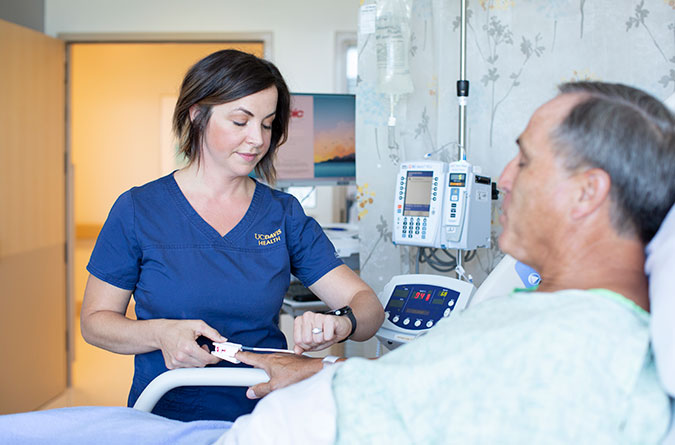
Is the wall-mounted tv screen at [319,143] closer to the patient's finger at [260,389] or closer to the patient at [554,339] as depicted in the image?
the patient's finger at [260,389]

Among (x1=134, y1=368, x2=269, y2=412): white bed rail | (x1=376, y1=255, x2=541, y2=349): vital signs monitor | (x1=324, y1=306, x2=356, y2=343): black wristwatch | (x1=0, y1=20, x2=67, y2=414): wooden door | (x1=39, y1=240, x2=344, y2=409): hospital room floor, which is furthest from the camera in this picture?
(x1=39, y1=240, x2=344, y2=409): hospital room floor

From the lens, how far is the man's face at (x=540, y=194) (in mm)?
926

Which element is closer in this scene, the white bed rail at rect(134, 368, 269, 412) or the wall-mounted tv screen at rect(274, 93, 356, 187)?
the white bed rail at rect(134, 368, 269, 412)

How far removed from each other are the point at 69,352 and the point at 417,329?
2.92 metres

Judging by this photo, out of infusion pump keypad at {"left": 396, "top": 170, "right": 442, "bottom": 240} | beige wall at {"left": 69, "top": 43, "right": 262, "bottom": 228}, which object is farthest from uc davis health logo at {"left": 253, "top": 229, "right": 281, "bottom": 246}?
beige wall at {"left": 69, "top": 43, "right": 262, "bottom": 228}

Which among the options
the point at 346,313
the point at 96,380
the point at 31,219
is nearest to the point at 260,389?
the point at 346,313

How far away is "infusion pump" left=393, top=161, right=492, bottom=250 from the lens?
1.95 meters

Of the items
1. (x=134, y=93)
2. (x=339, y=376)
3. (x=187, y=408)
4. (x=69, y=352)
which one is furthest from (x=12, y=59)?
(x=134, y=93)

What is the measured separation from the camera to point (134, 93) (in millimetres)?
8078

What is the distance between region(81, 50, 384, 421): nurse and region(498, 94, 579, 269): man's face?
21.5 inches

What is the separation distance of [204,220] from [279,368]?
42 cm

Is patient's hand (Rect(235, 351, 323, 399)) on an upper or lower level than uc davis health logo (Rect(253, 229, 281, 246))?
lower

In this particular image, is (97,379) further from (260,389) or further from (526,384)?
(526,384)

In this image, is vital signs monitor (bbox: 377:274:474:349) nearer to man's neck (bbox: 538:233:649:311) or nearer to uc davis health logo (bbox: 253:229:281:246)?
uc davis health logo (bbox: 253:229:281:246)
